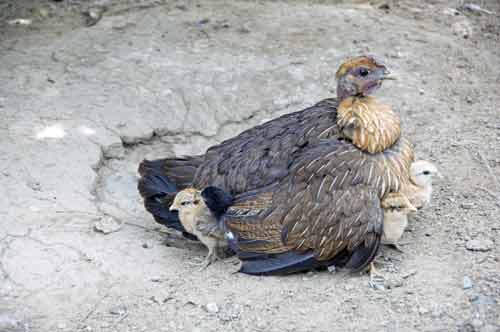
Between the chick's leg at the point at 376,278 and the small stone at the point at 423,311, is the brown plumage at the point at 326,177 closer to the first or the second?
the chick's leg at the point at 376,278

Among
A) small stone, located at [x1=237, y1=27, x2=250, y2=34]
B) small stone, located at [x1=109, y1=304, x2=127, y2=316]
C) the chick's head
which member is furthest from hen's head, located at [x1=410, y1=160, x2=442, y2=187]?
small stone, located at [x1=237, y1=27, x2=250, y2=34]

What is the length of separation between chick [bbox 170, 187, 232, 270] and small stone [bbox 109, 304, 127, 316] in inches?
28.4

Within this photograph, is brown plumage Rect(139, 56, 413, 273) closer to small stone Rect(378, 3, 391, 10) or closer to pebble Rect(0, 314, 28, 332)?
pebble Rect(0, 314, 28, 332)

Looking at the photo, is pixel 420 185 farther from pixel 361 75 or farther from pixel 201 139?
pixel 201 139

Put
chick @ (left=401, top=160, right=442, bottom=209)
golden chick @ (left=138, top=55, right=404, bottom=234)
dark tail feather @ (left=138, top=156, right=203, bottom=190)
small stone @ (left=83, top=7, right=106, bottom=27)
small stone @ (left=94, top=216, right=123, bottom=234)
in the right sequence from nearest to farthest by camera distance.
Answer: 1. golden chick @ (left=138, top=55, right=404, bottom=234)
2. chick @ (left=401, top=160, right=442, bottom=209)
3. small stone @ (left=94, top=216, right=123, bottom=234)
4. dark tail feather @ (left=138, top=156, right=203, bottom=190)
5. small stone @ (left=83, top=7, right=106, bottom=27)

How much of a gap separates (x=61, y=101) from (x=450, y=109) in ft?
10.7

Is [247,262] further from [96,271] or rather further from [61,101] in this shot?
[61,101]

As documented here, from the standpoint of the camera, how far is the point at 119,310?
4.55 meters

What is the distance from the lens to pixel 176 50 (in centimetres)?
732

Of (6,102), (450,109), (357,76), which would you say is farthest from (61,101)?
(450,109)

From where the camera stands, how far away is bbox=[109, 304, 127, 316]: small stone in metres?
4.53

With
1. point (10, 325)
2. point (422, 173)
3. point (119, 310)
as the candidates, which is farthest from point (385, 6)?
point (10, 325)

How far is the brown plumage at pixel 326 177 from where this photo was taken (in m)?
4.64

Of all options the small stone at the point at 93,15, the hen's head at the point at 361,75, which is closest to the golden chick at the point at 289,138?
the hen's head at the point at 361,75
